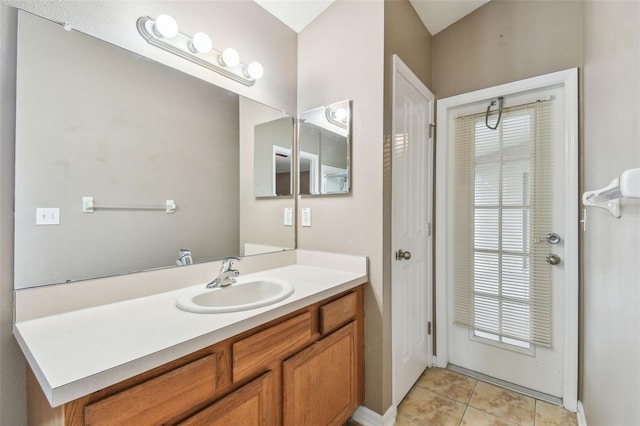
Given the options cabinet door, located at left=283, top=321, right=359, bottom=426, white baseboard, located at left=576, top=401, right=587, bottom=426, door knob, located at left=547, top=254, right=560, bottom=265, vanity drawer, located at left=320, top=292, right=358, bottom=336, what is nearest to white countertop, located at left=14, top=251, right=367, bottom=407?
vanity drawer, located at left=320, top=292, right=358, bottom=336

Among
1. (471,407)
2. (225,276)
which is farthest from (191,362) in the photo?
(471,407)

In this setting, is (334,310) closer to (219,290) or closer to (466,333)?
(219,290)

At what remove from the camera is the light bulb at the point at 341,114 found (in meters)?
1.67

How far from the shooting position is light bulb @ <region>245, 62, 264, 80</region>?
158 centimetres

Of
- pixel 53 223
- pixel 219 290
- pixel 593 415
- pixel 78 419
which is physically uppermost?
pixel 53 223

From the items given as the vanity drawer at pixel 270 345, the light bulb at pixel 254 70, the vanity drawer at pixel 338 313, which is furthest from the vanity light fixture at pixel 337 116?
the vanity drawer at pixel 270 345

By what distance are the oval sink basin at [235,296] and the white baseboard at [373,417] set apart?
866mm

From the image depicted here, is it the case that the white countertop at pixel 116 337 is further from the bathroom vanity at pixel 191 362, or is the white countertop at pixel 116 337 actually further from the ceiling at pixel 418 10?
the ceiling at pixel 418 10

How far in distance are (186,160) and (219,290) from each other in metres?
0.64

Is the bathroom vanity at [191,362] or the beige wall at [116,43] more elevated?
the beige wall at [116,43]

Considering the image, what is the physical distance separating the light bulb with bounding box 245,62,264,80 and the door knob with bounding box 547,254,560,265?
205cm

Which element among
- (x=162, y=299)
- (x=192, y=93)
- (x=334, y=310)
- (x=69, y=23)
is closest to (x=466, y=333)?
(x=334, y=310)

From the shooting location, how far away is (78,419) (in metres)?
0.63

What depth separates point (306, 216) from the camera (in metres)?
1.86
